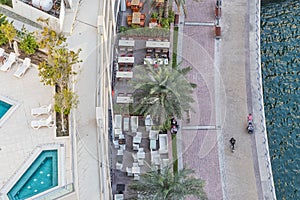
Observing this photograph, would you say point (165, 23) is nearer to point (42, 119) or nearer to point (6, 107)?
point (42, 119)

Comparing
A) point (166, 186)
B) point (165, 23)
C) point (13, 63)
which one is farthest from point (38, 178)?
point (165, 23)

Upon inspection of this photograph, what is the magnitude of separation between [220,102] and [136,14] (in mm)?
10760

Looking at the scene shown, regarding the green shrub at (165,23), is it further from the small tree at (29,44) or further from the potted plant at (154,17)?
the small tree at (29,44)

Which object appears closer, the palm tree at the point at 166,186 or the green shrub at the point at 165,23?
the palm tree at the point at 166,186

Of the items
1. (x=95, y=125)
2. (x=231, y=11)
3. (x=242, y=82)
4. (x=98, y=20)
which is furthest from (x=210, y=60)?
(x=95, y=125)

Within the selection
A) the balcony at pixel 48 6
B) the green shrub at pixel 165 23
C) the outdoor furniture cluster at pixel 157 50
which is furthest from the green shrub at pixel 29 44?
the green shrub at pixel 165 23

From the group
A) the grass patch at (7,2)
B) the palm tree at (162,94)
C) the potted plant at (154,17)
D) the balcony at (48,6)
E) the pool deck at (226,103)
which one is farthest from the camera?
the potted plant at (154,17)

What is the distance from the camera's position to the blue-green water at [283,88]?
4012 cm

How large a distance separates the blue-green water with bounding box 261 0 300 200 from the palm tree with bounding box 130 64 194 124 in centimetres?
750

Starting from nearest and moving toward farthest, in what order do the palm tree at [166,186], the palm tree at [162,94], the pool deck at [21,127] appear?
the palm tree at [166,186] → the pool deck at [21,127] → the palm tree at [162,94]

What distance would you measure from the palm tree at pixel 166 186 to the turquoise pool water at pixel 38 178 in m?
4.64

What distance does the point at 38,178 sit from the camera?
1313 inches

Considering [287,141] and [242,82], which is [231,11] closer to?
[242,82]

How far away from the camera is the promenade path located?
3856cm
